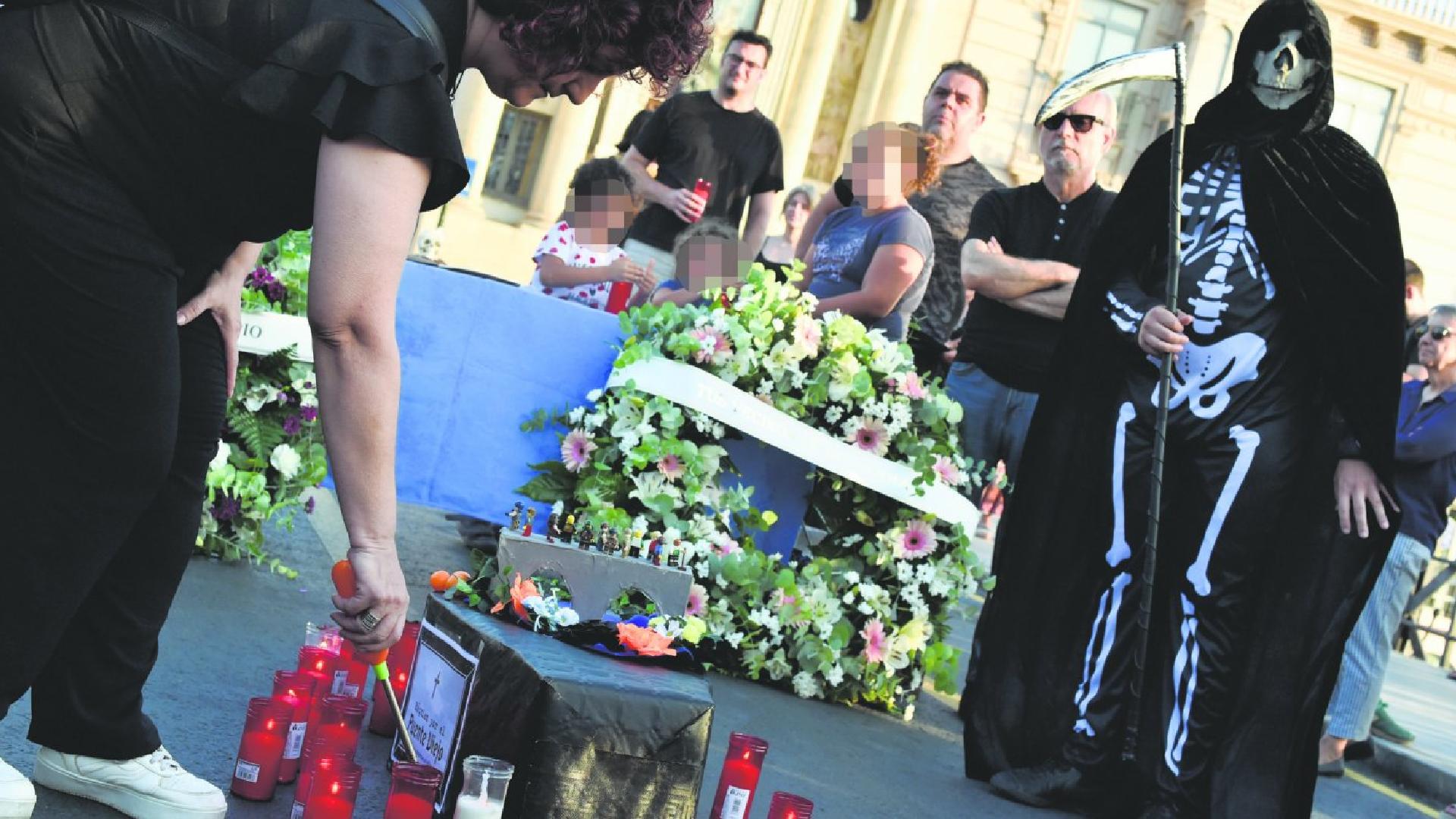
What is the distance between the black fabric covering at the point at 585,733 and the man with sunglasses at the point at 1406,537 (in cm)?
502

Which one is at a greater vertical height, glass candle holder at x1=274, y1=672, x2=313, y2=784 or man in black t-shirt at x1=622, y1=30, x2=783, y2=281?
man in black t-shirt at x1=622, y1=30, x2=783, y2=281

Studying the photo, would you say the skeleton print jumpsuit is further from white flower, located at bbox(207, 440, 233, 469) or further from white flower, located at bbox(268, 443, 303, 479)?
white flower, located at bbox(207, 440, 233, 469)

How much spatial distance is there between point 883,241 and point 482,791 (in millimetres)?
4034

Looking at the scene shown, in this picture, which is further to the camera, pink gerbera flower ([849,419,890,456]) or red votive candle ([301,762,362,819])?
pink gerbera flower ([849,419,890,456])

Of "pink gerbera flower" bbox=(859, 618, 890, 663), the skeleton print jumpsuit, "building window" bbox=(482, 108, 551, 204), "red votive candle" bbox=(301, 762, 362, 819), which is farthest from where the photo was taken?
"building window" bbox=(482, 108, 551, 204)

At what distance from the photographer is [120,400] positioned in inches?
104

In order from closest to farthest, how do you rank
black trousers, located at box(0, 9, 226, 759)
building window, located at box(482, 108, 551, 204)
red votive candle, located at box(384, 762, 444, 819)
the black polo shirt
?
black trousers, located at box(0, 9, 226, 759)
red votive candle, located at box(384, 762, 444, 819)
the black polo shirt
building window, located at box(482, 108, 551, 204)

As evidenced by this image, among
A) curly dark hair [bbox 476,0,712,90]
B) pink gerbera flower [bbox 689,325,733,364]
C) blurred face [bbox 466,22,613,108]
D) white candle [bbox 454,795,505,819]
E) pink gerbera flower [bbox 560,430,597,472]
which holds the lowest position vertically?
white candle [bbox 454,795,505,819]

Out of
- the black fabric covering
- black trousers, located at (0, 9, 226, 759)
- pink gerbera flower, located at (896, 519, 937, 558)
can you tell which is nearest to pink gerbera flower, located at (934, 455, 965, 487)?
pink gerbera flower, located at (896, 519, 937, 558)

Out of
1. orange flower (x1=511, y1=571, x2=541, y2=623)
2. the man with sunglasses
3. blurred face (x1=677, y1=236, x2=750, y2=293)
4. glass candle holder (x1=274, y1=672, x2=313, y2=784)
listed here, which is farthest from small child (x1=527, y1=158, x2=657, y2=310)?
glass candle holder (x1=274, y1=672, x2=313, y2=784)

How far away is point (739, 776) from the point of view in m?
3.66

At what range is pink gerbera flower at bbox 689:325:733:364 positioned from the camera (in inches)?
236

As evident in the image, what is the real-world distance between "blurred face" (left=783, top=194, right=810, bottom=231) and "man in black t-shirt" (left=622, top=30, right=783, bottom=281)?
233 inches

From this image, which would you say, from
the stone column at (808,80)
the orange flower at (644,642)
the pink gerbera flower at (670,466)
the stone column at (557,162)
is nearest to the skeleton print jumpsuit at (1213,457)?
the pink gerbera flower at (670,466)
